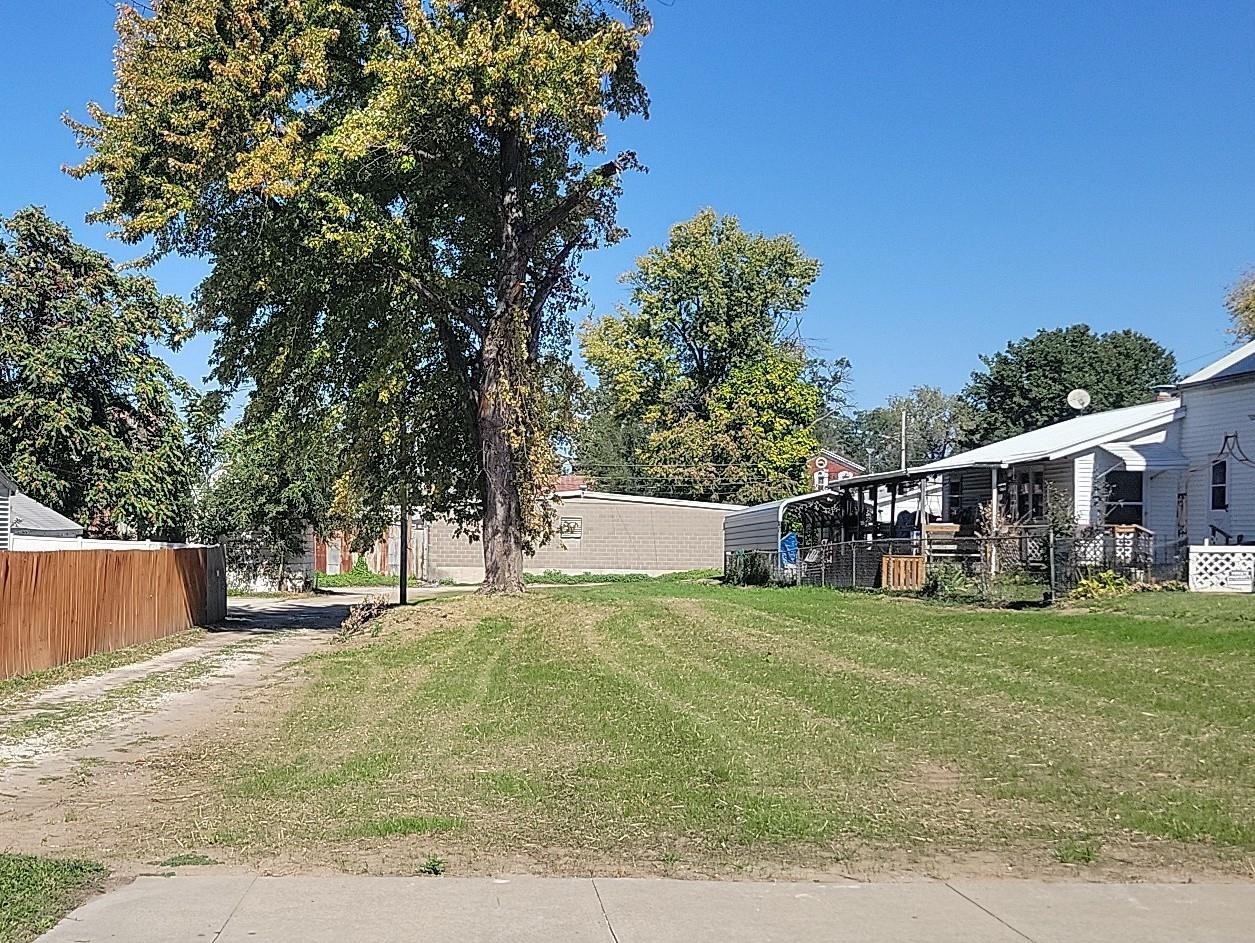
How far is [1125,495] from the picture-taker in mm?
30594

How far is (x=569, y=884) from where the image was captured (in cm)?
692

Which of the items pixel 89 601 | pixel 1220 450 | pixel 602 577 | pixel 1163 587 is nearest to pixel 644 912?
pixel 89 601

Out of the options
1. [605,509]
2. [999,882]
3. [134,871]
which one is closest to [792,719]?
[999,882]

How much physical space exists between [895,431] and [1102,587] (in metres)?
109

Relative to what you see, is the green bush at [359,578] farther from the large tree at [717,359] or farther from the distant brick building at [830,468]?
the distant brick building at [830,468]

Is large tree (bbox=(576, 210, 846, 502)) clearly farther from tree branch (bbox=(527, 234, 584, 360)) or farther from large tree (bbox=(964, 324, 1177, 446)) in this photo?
tree branch (bbox=(527, 234, 584, 360))

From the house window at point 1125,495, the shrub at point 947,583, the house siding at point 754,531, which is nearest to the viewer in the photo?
the shrub at point 947,583

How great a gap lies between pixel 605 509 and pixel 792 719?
150 feet

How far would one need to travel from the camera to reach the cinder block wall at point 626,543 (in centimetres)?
5706

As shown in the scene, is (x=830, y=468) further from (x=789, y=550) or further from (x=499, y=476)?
(x=499, y=476)

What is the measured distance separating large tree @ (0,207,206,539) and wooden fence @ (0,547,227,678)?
955 cm

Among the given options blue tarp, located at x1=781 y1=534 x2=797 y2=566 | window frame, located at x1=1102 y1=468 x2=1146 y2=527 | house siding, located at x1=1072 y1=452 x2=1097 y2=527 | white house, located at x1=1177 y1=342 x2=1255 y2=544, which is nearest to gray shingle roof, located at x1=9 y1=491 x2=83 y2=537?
blue tarp, located at x1=781 y1=534 x2=797 y2=566

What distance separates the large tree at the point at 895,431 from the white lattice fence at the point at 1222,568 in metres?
81.7

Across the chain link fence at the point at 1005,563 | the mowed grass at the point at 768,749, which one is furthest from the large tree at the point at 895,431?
the mowed grass at the point at 768,749
